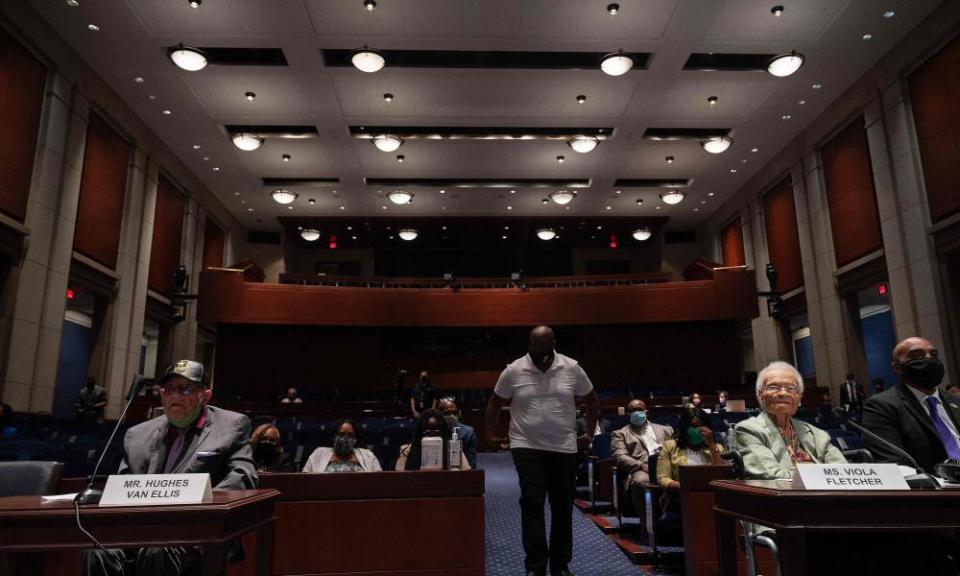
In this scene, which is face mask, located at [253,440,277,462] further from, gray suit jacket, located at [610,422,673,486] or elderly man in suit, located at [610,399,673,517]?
gray suit jacket, located at [610,422,673,486]

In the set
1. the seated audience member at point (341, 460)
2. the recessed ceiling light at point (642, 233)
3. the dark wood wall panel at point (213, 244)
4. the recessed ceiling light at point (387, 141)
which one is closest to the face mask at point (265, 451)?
the seated audience member at point (341, 460)

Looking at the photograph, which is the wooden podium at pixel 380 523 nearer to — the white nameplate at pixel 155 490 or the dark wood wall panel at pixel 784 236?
the white nameplate at pixel 155 490

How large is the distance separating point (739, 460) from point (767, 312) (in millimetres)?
13253

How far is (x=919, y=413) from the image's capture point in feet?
8.89

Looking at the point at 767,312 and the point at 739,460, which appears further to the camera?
the point at 767,312

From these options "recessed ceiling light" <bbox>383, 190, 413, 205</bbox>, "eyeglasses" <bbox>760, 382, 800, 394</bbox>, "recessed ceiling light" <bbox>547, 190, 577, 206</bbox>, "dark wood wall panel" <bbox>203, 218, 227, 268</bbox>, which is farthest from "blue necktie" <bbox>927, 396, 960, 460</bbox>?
"dark wood wall panel" <bbox>203, 218, 227, 268</bbox>

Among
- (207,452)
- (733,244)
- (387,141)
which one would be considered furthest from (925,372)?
(733,244)

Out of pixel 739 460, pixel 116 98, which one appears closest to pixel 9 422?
pixel 116 98

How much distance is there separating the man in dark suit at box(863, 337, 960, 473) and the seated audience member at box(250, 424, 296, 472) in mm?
3500

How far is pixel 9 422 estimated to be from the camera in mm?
7414

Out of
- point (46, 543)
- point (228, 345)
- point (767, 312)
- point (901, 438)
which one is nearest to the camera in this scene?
point (46, 543)

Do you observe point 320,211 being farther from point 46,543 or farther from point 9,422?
point 46,543

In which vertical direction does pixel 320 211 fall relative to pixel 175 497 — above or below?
above

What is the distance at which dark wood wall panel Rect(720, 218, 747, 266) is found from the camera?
51.5 ft
